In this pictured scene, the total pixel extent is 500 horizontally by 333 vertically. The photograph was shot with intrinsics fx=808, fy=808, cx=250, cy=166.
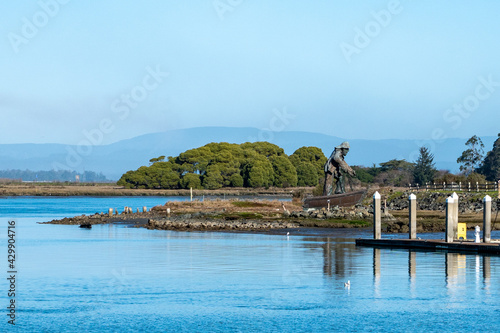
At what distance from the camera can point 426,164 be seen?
363 ft

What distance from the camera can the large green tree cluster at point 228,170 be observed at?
166m

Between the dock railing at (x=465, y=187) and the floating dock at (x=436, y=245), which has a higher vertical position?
the dock railing at (x=465, y=187)

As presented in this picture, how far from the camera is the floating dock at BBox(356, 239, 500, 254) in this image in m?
34.3

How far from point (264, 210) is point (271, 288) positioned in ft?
135

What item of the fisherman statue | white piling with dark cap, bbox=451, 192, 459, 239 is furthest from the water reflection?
the fisherman statue

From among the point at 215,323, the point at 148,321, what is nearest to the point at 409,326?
the point at 215,323

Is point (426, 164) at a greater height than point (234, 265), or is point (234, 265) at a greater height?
point (426, 164)

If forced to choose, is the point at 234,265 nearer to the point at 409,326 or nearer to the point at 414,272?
the point at 414,272

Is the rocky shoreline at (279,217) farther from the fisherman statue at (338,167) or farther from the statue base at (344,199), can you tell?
the fisherman statue at (338,167)

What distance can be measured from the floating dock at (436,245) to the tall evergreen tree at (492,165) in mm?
64140

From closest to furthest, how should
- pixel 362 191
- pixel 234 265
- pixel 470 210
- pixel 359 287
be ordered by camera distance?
pixel 359 287 → pixel 234 265 → pixel 470 210 → pixel 362 191

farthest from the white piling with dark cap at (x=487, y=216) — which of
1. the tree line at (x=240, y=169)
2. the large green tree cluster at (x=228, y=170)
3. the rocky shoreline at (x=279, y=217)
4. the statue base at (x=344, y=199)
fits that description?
the large green tree cluster at (x=228, y=170)

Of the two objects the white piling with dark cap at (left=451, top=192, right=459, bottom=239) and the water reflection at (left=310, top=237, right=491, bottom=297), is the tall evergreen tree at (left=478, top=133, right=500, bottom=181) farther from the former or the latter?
the water reflection at (left=310, top=237, right=491, bottom=297)

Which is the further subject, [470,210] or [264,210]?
[264,210]
